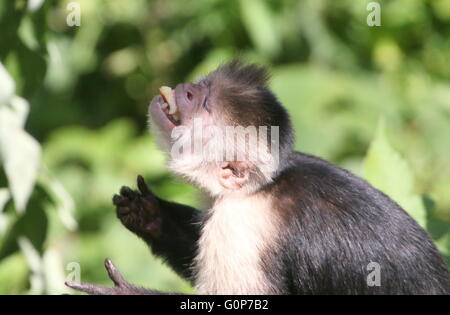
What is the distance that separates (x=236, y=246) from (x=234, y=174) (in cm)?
24

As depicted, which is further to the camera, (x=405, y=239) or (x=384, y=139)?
(x=384, y=139)

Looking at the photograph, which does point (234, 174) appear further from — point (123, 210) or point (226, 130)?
point (123, 210)

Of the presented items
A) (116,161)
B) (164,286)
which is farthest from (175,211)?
(116,161)

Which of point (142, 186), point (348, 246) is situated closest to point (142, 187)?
point (142, 186)

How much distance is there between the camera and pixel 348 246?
240 cm

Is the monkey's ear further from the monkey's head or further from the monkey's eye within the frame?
the monkey's eye

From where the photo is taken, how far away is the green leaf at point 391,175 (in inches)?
105

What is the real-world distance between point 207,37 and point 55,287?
3.75 m

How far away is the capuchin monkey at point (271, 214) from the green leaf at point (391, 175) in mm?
137

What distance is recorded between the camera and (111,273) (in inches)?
94.7

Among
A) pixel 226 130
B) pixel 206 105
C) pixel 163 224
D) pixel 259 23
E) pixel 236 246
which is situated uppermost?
pixel 259 23

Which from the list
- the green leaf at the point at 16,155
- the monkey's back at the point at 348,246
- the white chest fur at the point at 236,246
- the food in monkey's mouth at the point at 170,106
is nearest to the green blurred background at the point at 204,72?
the green leaf at the point at 16,155

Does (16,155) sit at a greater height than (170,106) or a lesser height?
lesser
